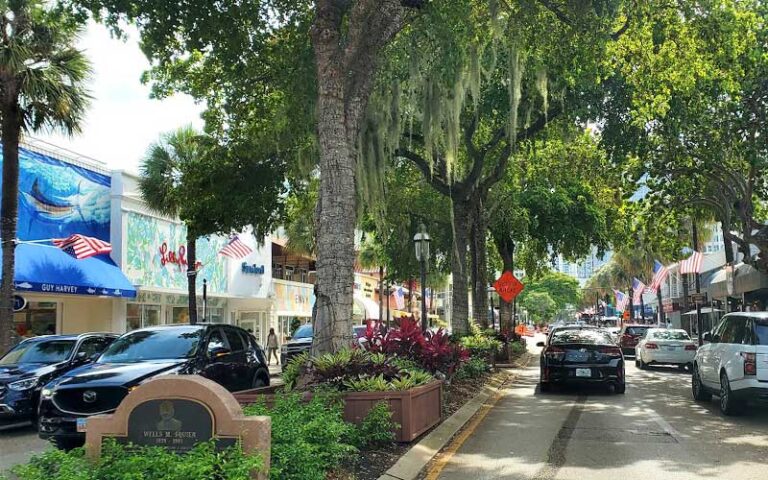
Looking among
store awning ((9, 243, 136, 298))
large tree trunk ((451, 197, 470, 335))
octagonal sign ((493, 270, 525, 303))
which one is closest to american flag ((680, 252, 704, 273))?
octagonal sign ((493, 270, 525, 303))

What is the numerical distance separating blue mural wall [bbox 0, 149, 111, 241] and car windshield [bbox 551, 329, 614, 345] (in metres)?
15.2

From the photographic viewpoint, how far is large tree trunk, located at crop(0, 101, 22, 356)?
15.8 m

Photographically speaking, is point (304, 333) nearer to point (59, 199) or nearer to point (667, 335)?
point (59, 199)

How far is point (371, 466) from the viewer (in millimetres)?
7273

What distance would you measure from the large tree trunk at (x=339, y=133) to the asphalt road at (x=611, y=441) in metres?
2.40

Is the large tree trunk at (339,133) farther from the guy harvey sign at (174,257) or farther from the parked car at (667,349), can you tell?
the guy harvey sign at (174,257)

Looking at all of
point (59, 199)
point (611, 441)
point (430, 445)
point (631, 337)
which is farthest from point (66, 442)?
point (631, 337)

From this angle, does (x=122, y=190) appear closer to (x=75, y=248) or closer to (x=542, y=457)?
(x=75, y=248)

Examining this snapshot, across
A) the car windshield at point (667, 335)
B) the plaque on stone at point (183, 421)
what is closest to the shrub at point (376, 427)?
the plaque on stone at point (183, 421)

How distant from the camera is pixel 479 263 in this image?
22.5 m

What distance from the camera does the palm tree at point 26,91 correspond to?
15.9 metres

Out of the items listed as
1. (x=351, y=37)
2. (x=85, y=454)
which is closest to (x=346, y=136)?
(x=351, y=37)

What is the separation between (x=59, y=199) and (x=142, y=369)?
1453 cm

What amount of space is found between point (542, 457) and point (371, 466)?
232cm
